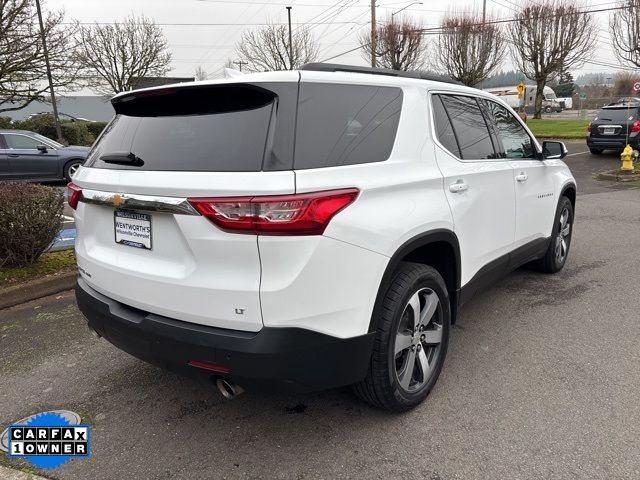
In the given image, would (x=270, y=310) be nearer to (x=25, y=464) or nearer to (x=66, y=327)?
(x=25, y=464)

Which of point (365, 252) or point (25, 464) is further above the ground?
point (365, 252)

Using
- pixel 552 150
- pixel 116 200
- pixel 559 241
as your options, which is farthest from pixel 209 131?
pixel 559 241

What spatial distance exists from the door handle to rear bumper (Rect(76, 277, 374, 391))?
1140 millimetres

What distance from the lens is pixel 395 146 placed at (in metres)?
2.62

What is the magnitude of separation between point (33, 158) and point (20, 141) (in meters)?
0.52

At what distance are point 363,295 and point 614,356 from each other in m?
2.18

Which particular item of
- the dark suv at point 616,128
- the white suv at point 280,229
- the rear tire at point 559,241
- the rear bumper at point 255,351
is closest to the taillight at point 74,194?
the white suv at point 280,229

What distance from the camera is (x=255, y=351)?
6.82ft

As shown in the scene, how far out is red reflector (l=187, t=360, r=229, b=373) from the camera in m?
2.17

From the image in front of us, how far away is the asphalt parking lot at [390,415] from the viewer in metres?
2.40

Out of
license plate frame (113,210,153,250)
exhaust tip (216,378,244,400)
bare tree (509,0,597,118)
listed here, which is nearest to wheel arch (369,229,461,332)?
exhaust tip (216,378,244,400)

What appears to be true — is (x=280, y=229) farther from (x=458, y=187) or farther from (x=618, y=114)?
(x=618, y=114)

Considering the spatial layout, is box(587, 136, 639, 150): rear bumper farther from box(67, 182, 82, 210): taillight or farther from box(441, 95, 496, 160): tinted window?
box(67, 182, 82, 210): taillight

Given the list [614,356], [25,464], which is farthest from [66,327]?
[614,356]
